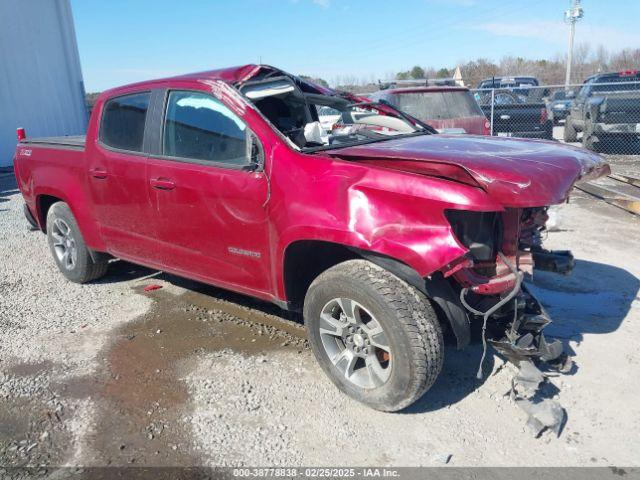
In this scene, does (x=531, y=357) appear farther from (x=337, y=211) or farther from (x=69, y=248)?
(x=69, y=248)

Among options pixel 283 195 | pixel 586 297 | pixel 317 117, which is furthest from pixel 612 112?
pixel 283 195

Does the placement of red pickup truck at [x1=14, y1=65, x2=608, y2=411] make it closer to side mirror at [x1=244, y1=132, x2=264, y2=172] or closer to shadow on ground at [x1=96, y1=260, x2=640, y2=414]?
side mirror at [x1=244, y1=132, x2=264, y2=172]

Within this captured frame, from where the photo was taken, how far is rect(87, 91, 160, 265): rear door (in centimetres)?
418

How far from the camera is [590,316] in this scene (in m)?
4.29

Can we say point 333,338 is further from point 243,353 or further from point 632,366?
point 632,366

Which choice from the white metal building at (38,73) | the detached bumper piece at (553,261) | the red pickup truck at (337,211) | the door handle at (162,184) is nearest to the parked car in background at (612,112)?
the red pickup truck at (337,211)

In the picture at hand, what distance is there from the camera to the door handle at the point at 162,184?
3869 millimetres

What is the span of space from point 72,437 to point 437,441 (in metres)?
2.05

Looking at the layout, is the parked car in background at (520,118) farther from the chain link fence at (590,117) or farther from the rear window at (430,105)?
the rear window at (430,105)

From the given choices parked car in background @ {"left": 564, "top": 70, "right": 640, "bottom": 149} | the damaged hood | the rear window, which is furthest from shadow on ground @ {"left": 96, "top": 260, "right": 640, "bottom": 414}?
parked car in background @ {"left": 564, "top": 70, "right": 640, "bottom": 149}

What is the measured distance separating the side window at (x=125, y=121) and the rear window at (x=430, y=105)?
519cm

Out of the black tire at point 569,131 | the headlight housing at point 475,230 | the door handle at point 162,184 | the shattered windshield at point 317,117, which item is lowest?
the black tire at point 569,131

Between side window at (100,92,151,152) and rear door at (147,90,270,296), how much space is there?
287 mm

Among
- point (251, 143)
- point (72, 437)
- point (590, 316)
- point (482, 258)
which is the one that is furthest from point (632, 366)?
point (72, 437)
